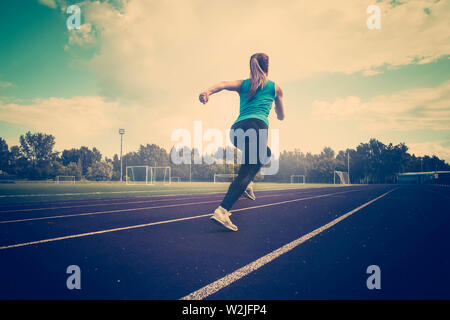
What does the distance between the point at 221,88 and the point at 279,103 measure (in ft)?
3.14

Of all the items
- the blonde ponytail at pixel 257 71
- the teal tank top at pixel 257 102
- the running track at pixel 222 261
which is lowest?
the running track at pixel 222 261

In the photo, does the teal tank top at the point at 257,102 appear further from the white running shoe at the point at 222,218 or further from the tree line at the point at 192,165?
the tree line at the point at 192,165

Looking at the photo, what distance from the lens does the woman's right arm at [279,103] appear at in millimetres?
4238

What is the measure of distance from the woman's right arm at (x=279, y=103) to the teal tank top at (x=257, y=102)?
127 mm

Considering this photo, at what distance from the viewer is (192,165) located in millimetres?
104188

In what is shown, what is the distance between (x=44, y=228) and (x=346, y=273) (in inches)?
164

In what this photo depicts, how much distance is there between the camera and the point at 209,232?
153 inches

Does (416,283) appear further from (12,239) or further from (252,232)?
(12,239)

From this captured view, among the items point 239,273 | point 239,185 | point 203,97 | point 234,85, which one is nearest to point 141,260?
point 239,273

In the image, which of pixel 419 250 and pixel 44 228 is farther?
pixel 44 228

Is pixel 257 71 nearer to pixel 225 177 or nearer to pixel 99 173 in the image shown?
pixel 225 177

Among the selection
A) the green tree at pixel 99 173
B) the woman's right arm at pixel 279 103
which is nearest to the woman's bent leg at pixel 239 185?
the woman's right arm at pixel 279 103

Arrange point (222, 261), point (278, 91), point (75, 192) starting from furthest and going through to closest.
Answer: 1. point (75, 192)
2. point (278, 91)
3. point (222, 261)
